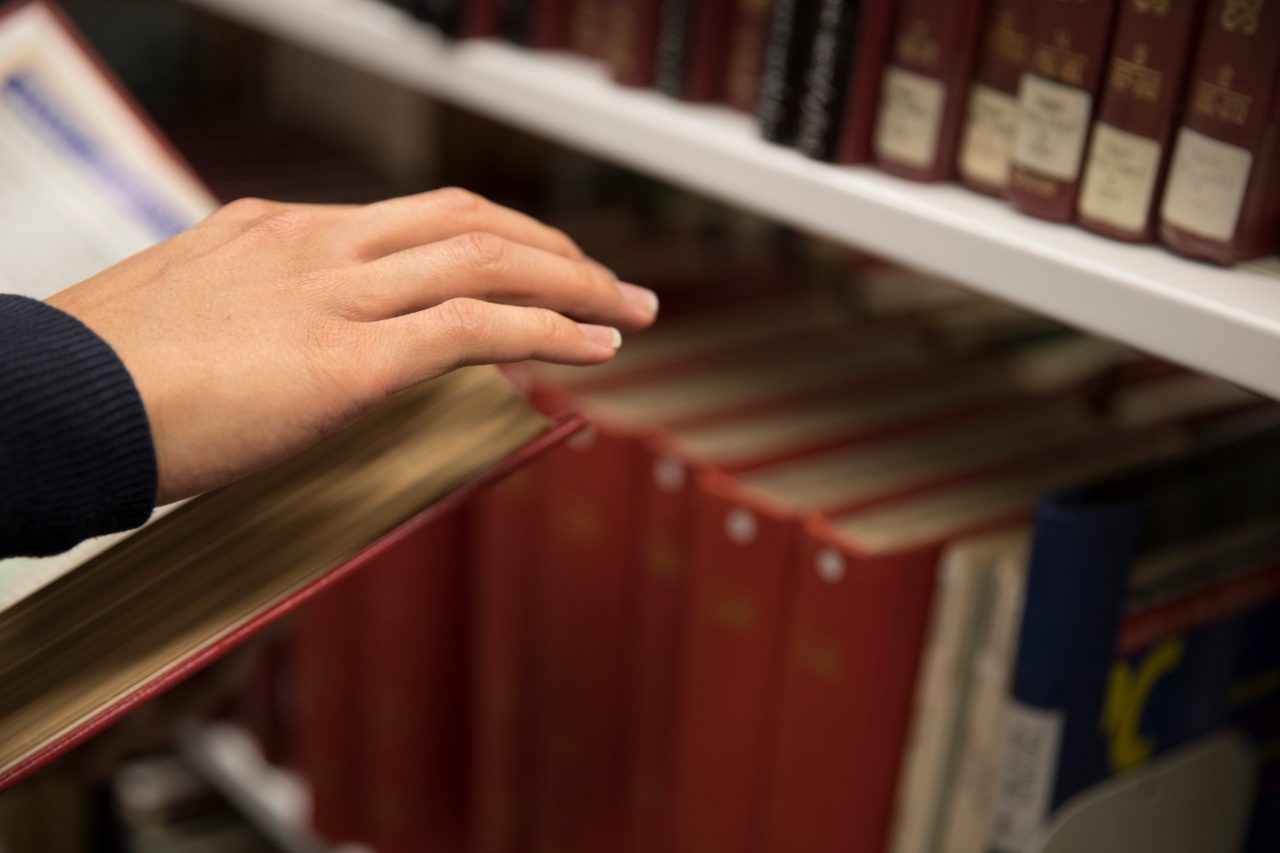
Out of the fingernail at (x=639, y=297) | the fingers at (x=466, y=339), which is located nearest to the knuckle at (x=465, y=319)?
the fingers at (x=466, y=339)

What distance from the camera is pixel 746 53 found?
0.73 meters

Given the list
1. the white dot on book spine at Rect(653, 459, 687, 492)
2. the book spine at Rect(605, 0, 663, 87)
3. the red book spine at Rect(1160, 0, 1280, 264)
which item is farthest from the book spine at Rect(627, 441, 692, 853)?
the red book spine at Rect(1160, 0, 1280, 264)

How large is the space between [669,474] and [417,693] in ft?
1.15

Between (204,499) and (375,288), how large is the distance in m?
0.13

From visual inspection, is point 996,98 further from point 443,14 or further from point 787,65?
point 443,14

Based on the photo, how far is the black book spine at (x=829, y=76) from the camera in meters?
0.64

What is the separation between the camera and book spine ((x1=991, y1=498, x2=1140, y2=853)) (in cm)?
60

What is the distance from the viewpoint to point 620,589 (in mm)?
838

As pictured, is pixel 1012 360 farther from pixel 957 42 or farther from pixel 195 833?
pixel 195 833

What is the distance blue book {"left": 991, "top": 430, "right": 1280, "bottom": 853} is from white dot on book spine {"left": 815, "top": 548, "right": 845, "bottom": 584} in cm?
10

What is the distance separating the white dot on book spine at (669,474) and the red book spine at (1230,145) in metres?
0.31

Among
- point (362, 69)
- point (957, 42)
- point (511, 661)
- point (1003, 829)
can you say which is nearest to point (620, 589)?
point (511, 661)

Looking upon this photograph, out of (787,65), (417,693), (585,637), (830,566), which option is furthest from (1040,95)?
(417,693)

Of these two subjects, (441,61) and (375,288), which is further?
(441,61)
